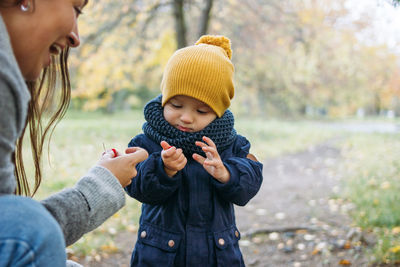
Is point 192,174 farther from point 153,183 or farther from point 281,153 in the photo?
point 281,153

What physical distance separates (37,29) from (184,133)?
33.4 inches

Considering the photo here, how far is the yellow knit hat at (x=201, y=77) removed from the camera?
1.83 m

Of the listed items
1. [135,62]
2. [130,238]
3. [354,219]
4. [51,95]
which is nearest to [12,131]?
[51,95]

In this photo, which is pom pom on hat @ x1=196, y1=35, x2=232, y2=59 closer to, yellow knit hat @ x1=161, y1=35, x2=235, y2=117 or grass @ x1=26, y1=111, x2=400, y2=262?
yellow knit hat @ x1=161, y1=35, x2=235, y2=117

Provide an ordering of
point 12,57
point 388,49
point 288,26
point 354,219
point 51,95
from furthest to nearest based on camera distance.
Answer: point 388,49 → point 288,26 → point 354,219 → point 51,95 → point 12,57

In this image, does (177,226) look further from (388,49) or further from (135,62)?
(388,49)

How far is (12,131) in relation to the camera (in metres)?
1.10

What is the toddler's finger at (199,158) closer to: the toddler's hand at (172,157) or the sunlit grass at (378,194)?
the toddler's hand at (172,157)

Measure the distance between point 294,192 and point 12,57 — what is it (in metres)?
5.54

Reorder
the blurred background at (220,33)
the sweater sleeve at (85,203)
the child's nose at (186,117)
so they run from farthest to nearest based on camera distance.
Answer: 1. the blurred background at (220,33)
2. the child's nose at (186,117)
3. the sweater sleeve at (85,203)

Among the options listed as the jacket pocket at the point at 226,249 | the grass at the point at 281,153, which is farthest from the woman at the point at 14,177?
the grass at the point at 281,153

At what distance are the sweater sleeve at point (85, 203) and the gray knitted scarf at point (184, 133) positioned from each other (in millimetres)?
506

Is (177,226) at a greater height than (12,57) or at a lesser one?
lesser

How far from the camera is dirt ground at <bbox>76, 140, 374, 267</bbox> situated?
11.3 feet
